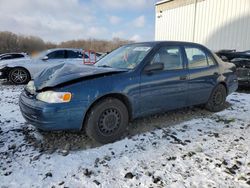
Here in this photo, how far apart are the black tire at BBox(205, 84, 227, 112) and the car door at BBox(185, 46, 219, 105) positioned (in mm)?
189

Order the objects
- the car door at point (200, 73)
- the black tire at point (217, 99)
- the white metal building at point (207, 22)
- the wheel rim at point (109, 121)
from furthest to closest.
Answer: the white metal building at point (207, 22), the black tire at point (217, 99), the car door at point (200, 73), the wheel rim at point (109, 121)

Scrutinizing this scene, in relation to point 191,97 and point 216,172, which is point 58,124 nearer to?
point 216,172

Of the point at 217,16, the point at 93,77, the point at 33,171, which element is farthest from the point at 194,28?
the point at 33,171

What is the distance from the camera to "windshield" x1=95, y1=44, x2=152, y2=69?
350cm

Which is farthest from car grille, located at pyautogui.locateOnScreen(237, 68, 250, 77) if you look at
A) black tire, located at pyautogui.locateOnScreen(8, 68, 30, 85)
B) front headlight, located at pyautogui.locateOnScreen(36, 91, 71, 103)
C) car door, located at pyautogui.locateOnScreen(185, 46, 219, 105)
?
black tire, located at pyautogui.locateOnScreen(8, 68, 30, 85)

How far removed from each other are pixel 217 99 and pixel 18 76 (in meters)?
6.73

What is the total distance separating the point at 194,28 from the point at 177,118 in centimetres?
1127

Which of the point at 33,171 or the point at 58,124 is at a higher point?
the point at 58,124

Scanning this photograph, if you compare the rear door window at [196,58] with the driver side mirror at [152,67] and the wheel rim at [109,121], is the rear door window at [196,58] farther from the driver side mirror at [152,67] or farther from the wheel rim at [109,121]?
the wheel rim at [109,121]

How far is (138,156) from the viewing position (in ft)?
9.32

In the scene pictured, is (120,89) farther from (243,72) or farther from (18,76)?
(18,76)

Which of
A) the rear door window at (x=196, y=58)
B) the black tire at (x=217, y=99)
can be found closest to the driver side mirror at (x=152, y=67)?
the rear door window at (x=196, y=58)

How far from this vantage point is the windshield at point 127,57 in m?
3.50

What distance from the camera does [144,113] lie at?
3.48m
